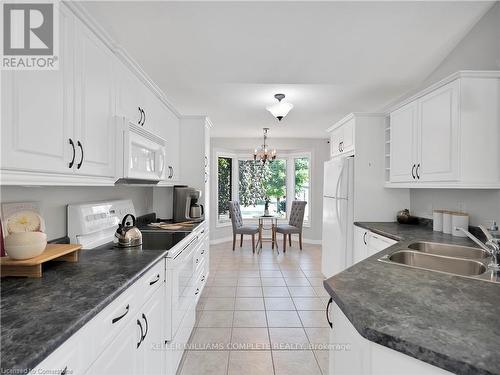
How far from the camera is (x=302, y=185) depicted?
6.30 meters

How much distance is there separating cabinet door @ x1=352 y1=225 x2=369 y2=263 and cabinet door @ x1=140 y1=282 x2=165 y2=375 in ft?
7.29

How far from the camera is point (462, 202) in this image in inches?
97.2

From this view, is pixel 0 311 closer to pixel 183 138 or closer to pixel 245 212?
pixel 183 138

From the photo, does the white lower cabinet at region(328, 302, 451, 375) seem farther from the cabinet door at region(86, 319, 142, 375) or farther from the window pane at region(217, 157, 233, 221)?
the window pane at region(217, 157, 233, 221)

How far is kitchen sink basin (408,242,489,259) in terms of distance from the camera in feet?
6.34

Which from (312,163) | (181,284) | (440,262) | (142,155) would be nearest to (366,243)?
(440,262)

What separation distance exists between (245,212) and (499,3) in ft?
17.6

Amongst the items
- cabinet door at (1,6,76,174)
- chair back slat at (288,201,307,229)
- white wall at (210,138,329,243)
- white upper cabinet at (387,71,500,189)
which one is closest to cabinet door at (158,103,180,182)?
cabinet door at (1,6,76,174)

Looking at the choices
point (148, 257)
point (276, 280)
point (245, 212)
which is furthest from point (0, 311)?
point (245, 212)

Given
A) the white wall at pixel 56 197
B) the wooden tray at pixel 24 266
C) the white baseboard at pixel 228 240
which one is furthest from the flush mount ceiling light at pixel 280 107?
the white baseboard at pixel 228 240

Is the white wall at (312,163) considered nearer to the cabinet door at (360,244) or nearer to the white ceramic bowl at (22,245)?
the cabinet door at (360,244)

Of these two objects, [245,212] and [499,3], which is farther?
[245,212]

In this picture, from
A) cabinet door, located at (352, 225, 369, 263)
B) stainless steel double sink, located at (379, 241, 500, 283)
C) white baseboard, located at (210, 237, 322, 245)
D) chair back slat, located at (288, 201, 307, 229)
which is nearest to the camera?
stainless steel double sink, located at (379, 241, 500, 283)

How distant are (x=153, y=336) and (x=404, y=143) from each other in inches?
111
